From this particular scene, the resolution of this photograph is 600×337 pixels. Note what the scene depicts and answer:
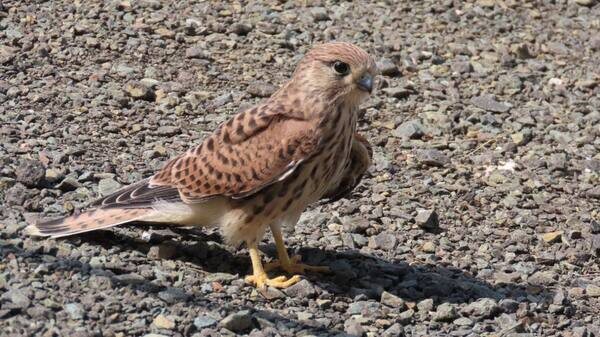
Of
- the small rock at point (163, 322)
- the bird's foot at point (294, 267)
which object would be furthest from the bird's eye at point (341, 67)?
the small rock at point (163, 322)

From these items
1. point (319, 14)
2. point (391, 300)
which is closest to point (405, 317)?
point (391, 300)

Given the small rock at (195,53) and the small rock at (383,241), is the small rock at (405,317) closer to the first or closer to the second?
the small rock at (383,241)

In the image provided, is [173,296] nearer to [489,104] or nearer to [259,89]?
[259,89]

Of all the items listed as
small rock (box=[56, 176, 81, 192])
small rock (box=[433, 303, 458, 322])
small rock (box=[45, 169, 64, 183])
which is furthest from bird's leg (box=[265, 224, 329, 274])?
small rock (box=[45, 169, 64, 183])

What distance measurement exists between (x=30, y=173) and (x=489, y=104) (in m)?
3.48

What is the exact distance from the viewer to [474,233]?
709cm

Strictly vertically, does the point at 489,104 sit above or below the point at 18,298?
below

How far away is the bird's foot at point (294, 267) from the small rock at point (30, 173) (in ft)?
4.32

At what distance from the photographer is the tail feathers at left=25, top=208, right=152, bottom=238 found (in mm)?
5988

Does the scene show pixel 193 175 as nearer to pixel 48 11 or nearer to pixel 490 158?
pixel 490 158

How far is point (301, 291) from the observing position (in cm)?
609

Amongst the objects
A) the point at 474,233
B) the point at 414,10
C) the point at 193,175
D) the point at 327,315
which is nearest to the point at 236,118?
the point at 193,175

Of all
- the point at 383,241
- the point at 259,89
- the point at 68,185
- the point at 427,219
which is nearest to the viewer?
the point at 68,185

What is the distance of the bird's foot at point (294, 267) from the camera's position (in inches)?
249
